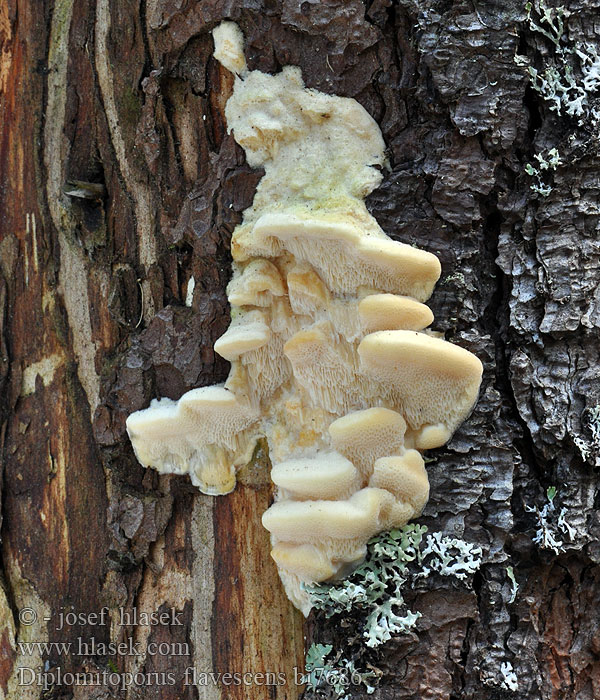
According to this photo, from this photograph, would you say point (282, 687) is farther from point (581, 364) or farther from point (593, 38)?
point (593, 38)

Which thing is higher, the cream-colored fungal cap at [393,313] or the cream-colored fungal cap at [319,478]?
the cream-colored fungal cap at [393,313]

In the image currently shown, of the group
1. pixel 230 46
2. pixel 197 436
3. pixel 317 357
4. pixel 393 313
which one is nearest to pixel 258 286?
pixel 317 357

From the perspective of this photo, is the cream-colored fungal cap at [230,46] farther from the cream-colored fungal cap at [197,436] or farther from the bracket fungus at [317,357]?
the cream-colored fungal cap at [197,436]

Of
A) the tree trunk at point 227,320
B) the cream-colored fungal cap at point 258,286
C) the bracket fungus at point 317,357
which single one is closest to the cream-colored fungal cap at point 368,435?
the bracket fungus at point 317,357

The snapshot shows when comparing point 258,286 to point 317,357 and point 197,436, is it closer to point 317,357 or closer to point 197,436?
point 317,357

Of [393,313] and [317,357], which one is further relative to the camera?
[317,357]

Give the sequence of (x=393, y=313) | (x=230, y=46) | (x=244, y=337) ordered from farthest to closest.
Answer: (x=230, y=46)
(x=244, y=337)
(x=393, y=313)
